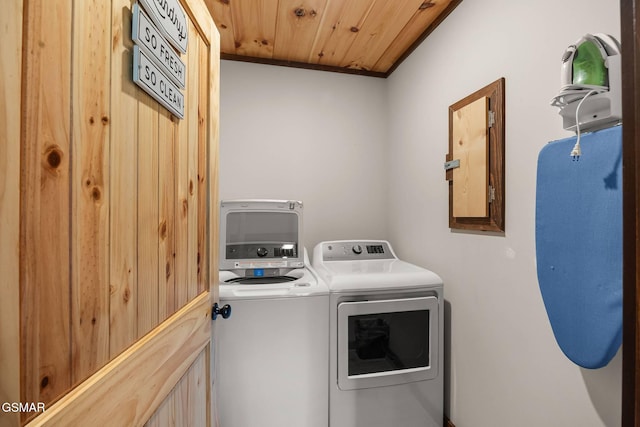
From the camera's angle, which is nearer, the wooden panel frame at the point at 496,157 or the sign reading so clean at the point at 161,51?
the sign reading so clean at the point at 161,51

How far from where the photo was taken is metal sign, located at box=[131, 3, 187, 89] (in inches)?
23.2

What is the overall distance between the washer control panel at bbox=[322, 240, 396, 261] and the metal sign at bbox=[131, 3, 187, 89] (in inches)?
56.4

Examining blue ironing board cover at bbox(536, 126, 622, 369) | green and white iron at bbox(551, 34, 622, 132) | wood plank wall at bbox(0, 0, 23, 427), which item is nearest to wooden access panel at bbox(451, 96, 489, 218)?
blue ironing board cover at bbox(536, 126, 622, 369)

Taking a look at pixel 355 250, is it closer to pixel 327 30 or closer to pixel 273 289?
pixel 273 289

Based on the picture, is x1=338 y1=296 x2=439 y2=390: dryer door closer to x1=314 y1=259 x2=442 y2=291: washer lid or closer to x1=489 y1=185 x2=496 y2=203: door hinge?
x1=314 y1=259 x2=442 y2=291: washer lid

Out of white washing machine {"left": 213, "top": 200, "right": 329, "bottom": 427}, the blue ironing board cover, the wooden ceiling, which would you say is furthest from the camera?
the wooden ceiling

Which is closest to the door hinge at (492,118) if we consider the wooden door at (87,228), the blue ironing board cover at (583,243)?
the blue ironing board cover at (583,243)

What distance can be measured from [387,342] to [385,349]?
0.13 feet

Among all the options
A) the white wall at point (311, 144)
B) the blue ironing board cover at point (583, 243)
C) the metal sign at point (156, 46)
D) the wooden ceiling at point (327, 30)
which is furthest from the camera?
the white wall at point (311, 144)

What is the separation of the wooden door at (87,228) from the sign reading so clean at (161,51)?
17 millimetres

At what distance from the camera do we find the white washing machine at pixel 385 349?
1.46 m

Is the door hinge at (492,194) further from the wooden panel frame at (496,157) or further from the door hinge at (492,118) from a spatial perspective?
the door hinge at (492,118)

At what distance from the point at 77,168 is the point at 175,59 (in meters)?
0.45

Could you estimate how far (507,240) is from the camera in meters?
1.25
